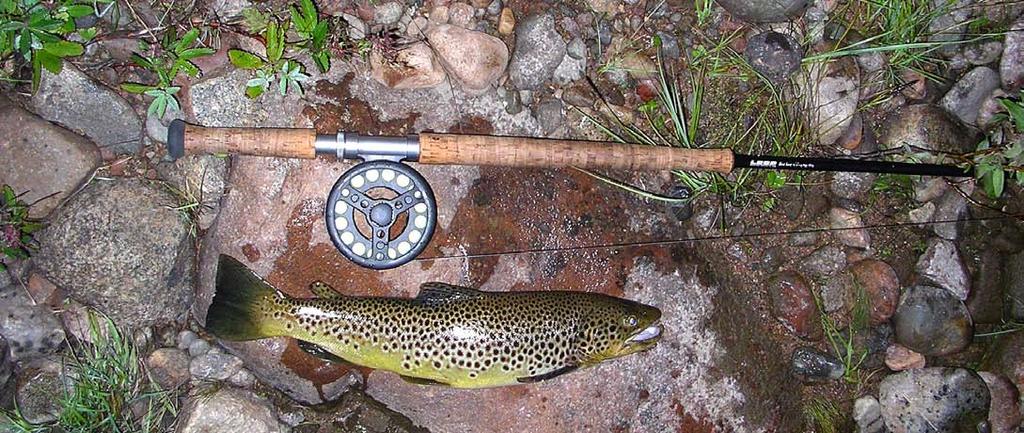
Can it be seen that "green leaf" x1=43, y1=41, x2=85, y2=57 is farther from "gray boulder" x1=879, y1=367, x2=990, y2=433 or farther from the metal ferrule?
"gray boulder" x1=879, y1=367, x2=990, y2=433

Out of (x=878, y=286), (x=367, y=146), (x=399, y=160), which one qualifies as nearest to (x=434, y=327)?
(x=399, y=160)

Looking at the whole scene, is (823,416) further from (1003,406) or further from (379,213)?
(379,213)

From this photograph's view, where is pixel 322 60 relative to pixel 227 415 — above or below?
above

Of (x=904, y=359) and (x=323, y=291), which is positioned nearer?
(x=323, y=291)

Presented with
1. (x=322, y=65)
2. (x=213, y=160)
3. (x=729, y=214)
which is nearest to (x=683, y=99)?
(x=729, y=214)

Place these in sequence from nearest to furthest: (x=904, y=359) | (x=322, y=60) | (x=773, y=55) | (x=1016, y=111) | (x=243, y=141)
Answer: (x=243, y=141) < (x=322, y=60) < (x=1016, y=111) < (x=773, y=55) < (x=904, y=359)

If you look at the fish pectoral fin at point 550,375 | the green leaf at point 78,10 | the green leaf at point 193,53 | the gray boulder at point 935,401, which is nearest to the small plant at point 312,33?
the green leaf at point 193,53

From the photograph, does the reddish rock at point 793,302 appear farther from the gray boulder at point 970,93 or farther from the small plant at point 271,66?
the small plant at point 271,66
